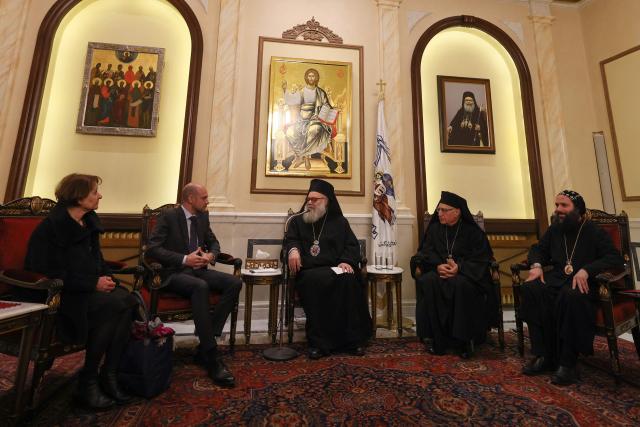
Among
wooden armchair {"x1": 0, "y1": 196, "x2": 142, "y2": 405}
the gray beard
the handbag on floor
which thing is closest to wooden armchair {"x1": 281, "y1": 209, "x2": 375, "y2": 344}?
the gray beard

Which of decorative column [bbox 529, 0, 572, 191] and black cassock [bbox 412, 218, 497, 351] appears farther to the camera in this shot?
decorative column [bbox 529, 0, 572, 191]

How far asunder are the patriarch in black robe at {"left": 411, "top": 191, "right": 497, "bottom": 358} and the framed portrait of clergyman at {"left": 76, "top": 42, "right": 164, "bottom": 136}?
3660 millimetres

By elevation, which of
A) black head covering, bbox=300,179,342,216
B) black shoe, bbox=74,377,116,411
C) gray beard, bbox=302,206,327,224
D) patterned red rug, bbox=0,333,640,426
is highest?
black head covering, bbox=300,179,342,216

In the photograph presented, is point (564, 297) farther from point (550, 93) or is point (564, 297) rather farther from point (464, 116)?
point (550, 93)

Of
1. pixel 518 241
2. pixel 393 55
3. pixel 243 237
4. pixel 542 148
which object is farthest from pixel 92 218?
pixel 542 148

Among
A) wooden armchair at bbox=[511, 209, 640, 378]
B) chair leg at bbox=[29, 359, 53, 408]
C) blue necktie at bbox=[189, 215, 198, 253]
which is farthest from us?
blue necktie at bbox=[189, 215, 198, 253]

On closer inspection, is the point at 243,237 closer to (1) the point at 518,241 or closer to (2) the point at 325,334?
(2) the point at 325,334

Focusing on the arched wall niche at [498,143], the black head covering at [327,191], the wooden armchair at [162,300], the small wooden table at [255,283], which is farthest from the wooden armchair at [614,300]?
the wooden armchair at [162,300]

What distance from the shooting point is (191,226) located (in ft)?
9.75

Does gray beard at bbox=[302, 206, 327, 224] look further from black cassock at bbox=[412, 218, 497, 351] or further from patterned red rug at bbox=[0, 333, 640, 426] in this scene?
patterned red rug at bbox=[0, 333, 640, 426]

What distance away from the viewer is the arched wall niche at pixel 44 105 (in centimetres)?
383

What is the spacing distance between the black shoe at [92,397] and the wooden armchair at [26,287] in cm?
21

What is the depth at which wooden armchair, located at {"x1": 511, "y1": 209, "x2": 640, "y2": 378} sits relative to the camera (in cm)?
227

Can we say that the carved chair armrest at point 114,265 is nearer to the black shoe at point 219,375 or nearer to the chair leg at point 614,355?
the black shoe at point 219,375
